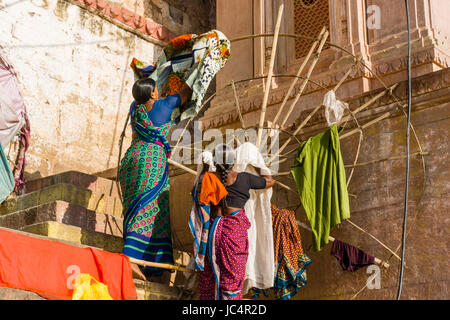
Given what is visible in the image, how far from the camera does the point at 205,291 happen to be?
5.42m

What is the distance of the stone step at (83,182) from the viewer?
7.36 meters

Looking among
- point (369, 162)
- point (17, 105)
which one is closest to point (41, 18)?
point (17, 105)

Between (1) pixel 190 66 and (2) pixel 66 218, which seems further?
(1) pixel 190 66

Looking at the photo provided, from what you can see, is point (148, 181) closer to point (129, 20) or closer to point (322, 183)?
point (322, 183)

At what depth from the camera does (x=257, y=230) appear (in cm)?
585

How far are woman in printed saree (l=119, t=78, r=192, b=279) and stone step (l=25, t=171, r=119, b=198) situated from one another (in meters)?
1.40

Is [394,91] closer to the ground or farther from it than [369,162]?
farther from it

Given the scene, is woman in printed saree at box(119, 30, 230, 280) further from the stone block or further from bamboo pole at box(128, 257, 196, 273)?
the stone block

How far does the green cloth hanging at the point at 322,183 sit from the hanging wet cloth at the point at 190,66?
39.4 inches

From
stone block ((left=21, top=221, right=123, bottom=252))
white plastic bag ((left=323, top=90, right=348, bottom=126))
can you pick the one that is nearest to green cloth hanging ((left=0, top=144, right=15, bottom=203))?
stone block ((left=21, top=221, right=123, bottom=252))

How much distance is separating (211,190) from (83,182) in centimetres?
234

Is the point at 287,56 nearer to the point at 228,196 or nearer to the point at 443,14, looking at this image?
the point at 443,14

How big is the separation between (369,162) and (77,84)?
15.9ft

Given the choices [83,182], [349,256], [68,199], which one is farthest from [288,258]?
Result: [83,182]
